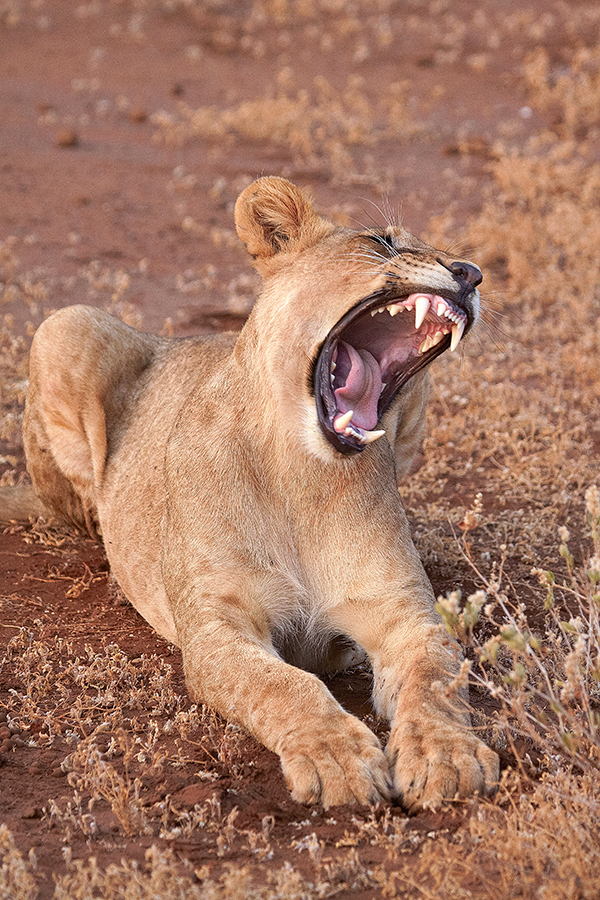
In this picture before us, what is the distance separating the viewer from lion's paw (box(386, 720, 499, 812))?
2.81 metres

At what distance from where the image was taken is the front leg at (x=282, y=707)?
2.85 m

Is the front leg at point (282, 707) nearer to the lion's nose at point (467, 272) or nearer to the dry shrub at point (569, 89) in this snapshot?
the lion's nose at point (467, 272)

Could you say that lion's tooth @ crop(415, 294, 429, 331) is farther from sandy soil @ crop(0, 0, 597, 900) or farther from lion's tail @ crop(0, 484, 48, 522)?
lion's tail @ crop(0, 484, 48, 522)

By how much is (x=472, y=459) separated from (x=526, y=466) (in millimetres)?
349

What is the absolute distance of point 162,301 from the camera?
8.22 m

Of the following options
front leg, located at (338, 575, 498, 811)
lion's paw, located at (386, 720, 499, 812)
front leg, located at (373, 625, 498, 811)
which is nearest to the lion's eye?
front leg, located at (338, 575, 498, 811)

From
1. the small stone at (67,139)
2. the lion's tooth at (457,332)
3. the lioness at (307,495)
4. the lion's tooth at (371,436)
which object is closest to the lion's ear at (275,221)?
the lioness at (307,495)

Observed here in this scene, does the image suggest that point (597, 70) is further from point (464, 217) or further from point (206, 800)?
point (206, 800)

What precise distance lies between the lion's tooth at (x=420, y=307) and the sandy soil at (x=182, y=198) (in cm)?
127

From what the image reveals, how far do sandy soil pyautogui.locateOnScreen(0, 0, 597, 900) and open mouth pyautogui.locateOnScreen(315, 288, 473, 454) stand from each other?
95 cm

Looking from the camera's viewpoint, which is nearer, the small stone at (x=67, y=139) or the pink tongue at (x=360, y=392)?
the pink tongue at (x=360, y=392)

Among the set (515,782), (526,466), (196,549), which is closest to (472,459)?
(526,466)

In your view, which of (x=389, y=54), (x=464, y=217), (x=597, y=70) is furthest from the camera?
(x=389, y=54)

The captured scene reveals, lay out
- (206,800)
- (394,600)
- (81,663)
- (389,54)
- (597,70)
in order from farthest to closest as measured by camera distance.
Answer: (389,54) < (597,70) < (81,663) < (394,600) < (206,800)
